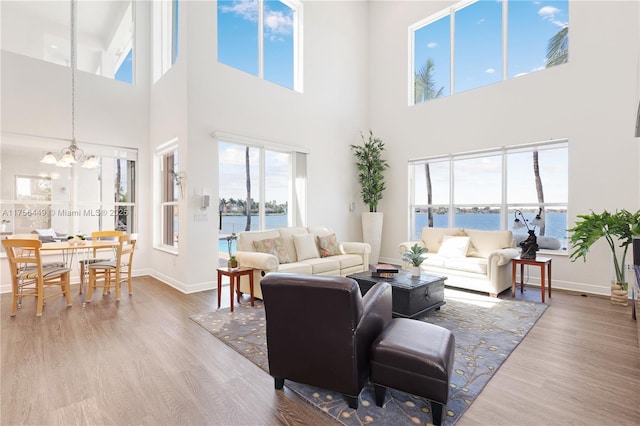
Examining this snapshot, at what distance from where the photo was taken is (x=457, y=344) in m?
2.89

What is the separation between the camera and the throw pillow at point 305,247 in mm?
4877

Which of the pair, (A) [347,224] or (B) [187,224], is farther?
(A) [347,224]

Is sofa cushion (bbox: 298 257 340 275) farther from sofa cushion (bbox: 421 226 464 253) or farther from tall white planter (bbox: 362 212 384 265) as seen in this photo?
tall white planter (bbox: 362 212 384 265)

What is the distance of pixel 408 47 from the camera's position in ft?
22.9

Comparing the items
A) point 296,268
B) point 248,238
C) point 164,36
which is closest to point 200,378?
point 296,268

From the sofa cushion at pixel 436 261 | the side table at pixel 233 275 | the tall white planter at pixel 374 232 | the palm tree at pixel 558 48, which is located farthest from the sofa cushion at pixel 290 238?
the palm tree at pixel 558 48

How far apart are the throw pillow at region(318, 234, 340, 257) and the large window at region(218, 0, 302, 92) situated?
3334mm

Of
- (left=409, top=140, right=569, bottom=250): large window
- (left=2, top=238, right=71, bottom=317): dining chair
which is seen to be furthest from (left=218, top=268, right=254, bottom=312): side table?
(left=409, top=140, right=569, bottom=250): large window

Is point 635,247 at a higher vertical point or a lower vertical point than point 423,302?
higher

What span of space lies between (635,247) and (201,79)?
605 cm

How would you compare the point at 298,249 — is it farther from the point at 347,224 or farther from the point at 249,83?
the point at 249,83

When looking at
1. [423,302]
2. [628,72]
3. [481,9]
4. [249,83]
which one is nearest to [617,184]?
[628,72]

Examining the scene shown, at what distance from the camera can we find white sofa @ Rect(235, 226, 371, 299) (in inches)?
164

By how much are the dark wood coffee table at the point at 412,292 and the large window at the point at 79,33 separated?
249 inches
